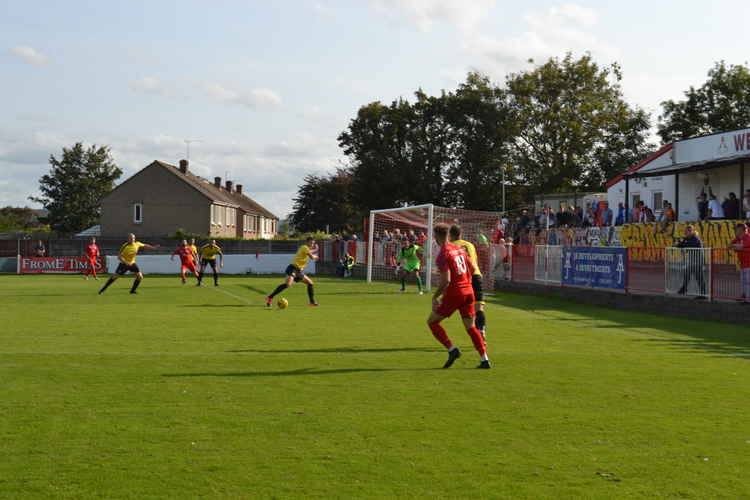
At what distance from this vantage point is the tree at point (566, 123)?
65000mm

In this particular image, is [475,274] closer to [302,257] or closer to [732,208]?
[302,257]

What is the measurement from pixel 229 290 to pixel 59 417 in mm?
22186

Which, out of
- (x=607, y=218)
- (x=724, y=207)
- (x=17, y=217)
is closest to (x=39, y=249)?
(x=607, y=218)

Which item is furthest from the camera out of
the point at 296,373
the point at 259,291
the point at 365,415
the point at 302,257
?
the point at 259,291

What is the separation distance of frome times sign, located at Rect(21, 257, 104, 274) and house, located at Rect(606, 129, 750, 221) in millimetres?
29388

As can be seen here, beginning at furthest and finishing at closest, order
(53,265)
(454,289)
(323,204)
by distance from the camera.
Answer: (323,204), (53,265), (454,289)

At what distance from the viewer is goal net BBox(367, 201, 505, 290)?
30078mm

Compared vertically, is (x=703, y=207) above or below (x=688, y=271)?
above

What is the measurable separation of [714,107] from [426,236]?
40739 mm

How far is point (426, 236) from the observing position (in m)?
31.8

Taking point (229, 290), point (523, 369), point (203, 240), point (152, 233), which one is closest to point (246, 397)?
point (523, 369)

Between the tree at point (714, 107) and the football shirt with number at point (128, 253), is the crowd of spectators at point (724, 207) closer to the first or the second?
the football shirt with number at point (128, 253)

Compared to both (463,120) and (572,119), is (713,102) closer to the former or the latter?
(572,119)

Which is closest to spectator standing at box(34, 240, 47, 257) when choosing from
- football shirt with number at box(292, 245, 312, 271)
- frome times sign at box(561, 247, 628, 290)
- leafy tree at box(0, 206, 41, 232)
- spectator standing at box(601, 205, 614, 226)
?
football shirt with number at box(292, 245, 312, 271)
